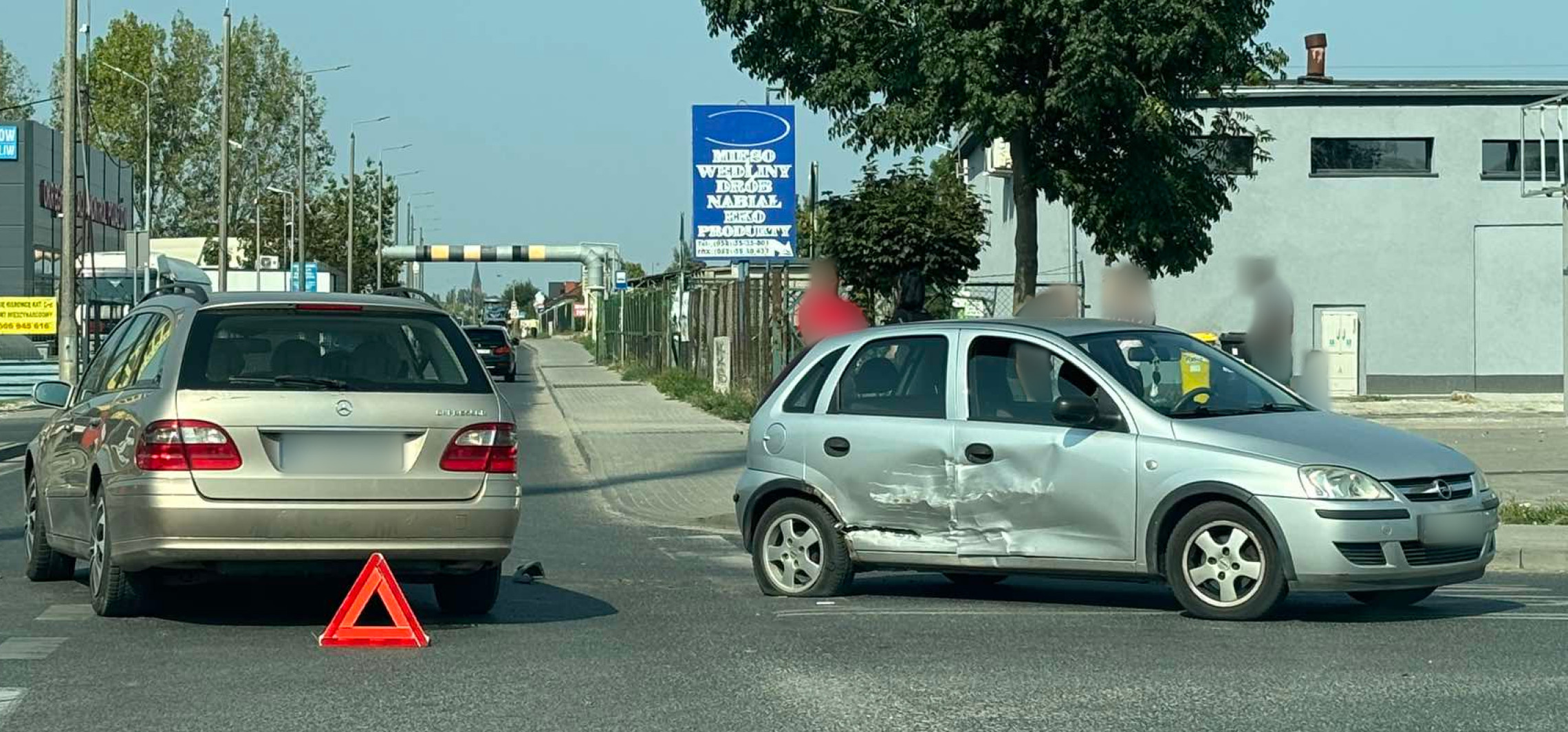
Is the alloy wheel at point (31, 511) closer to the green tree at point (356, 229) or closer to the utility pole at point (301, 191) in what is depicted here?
the utility pole at point (301, 191)

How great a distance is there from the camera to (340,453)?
8.73 meters

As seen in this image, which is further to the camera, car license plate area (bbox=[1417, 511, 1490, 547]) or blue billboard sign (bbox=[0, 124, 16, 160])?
blue billboard sign (bbox=[0, 124, 16, 160])

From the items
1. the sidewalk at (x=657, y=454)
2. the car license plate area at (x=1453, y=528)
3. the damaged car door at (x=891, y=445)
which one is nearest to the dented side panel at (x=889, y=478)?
the damaged car door at (x=891, y=445)

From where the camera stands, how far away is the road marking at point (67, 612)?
30.6ft

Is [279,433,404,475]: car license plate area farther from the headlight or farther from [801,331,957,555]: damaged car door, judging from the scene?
the headlight

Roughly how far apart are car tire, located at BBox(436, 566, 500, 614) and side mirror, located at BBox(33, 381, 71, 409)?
2593 millimetres

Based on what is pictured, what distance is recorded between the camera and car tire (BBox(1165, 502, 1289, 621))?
8.98 m

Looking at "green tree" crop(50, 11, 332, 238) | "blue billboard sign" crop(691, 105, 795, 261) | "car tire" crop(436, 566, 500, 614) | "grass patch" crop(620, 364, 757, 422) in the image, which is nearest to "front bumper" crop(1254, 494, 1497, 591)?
"car tire" crop(436, 566, 500, 614)

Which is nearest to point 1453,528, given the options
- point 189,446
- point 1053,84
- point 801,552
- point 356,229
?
point 801,552

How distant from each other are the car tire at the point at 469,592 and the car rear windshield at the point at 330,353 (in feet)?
3.27

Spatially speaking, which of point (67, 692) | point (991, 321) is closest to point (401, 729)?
point (67, 692)

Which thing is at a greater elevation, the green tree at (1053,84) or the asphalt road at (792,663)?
the green tree at (1053,84)

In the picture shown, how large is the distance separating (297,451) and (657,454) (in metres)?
13.2

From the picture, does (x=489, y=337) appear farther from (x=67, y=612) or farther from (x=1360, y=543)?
(x=1360, y=543)
